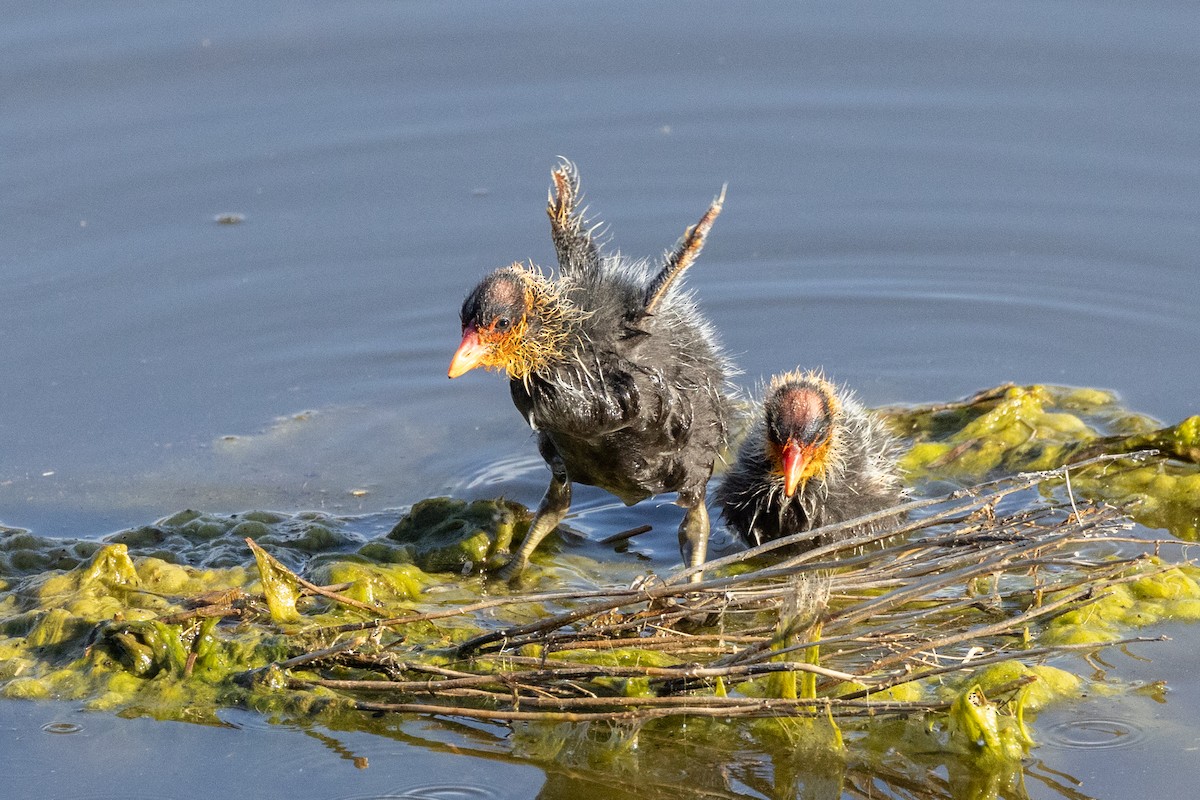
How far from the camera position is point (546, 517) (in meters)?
5.31

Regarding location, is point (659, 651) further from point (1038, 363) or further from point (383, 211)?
point (383, 211)

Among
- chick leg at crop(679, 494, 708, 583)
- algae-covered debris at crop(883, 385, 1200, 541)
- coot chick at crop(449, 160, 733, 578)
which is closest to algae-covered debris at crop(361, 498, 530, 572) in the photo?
coot chick at crop(449, 160, 733, 578)

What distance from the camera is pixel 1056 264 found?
7234mm

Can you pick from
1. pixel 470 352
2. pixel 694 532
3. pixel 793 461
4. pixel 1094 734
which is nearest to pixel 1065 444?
pixel 793 461

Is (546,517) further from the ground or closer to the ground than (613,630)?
further from the ground

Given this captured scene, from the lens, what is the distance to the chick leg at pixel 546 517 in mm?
5238

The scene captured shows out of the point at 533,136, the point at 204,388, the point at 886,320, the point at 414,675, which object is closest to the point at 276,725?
the point at 414,675

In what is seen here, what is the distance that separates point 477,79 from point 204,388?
2.84 m

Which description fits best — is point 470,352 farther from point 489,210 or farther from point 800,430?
point 489,210

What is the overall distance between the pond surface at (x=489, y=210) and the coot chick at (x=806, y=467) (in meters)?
0.38

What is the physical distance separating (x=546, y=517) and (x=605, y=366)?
0.77 metres

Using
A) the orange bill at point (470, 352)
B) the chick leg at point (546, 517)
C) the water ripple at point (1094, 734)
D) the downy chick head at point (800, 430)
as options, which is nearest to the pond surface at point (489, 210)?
the chick leg at point (546, 517)

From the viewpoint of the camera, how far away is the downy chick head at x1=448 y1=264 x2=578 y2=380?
4523mm

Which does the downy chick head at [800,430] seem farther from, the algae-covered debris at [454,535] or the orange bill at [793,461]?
the algae-covered debris at [454,535]
